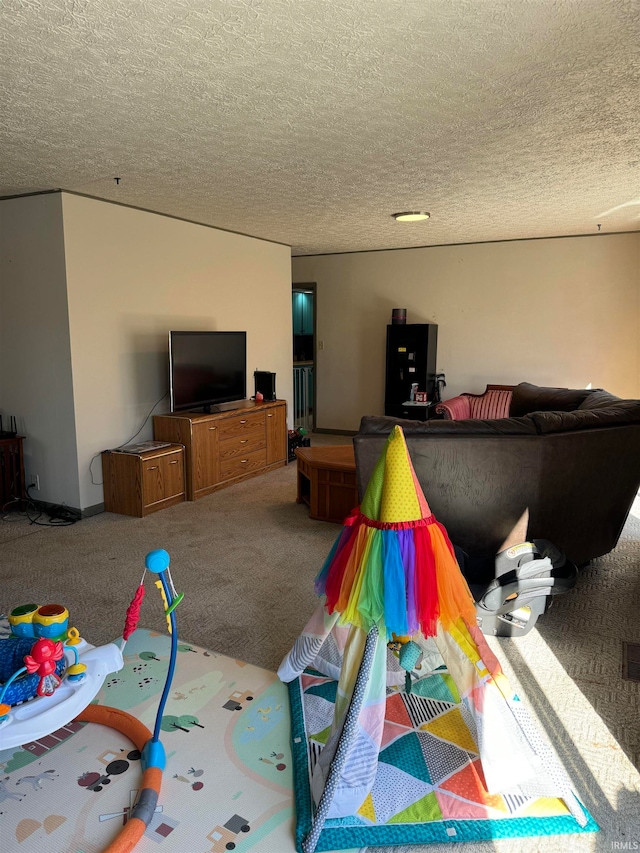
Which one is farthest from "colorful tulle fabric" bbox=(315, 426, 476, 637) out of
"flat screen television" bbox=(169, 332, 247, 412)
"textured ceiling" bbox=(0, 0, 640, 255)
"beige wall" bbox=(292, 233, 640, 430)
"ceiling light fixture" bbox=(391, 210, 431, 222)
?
"beige wall" bbox=(292, 233, 640, 430)

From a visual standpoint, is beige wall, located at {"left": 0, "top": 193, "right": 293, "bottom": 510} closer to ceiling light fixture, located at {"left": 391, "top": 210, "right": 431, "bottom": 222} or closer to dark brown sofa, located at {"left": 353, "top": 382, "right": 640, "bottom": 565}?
ceiling light fixture, located at {"left": 391, "top": 210, "right": 431, "bottom": 222}

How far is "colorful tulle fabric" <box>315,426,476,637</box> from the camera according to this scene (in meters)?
1.82

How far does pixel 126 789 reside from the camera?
1844mm

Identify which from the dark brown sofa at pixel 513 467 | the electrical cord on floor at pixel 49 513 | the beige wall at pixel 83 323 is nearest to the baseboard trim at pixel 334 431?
Answer: the beige wall at pixel 83 323

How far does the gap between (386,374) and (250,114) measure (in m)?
4.59

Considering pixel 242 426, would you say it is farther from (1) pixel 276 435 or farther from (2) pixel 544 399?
(2) pixel 544 399

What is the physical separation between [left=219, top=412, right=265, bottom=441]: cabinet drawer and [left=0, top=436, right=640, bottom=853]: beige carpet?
68 cm

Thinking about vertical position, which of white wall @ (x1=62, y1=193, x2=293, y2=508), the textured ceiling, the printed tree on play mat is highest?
the textured ceiling

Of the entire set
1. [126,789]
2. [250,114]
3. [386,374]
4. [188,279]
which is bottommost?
[126,789]

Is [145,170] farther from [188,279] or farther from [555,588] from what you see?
[555,588]

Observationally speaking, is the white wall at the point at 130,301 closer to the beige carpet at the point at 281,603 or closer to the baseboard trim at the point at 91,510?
the baseboard trim at the point at 91,510

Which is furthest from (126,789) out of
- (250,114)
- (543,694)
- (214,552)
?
(250,114)

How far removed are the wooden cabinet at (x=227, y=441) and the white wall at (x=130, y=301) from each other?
37cm

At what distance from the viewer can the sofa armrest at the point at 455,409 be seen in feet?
19.5
